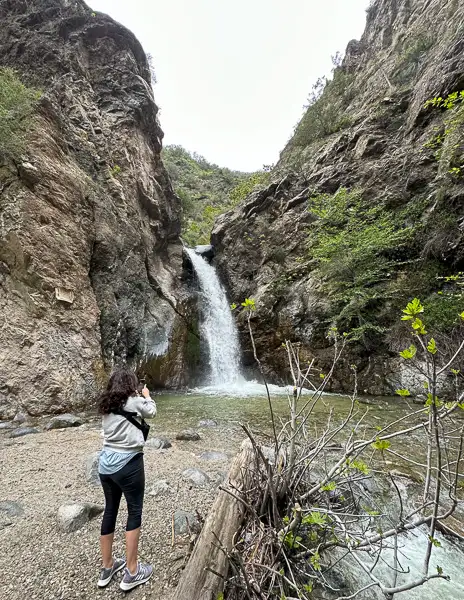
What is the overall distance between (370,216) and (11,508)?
13.7m

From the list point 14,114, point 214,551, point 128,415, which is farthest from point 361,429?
point 14,114

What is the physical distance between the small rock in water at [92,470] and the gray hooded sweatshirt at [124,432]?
190 centimetres

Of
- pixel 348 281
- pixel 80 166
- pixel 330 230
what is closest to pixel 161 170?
pixel 80 166

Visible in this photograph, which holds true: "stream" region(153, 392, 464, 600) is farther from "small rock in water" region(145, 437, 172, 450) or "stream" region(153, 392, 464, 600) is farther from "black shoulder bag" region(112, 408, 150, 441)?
"black shoulder bag" region(112, 408, 150, 441)

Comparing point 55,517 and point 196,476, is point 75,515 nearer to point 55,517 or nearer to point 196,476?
point 55,517

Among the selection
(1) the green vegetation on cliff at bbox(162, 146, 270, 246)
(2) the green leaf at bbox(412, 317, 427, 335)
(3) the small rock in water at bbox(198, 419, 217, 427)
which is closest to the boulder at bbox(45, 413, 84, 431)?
(3) the small rock in water at bbox(198, 419, 217, 427)

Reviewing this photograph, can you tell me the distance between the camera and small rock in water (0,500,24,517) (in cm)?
292

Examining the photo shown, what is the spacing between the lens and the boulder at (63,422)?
604 cm

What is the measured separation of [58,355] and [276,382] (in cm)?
931

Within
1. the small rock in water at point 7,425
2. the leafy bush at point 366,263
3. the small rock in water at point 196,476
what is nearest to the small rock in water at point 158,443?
the small rock in water at point 196,476

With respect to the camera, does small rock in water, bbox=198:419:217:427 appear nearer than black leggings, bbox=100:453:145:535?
No

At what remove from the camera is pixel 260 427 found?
6301mm

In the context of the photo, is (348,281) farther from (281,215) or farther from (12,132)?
(12,132)

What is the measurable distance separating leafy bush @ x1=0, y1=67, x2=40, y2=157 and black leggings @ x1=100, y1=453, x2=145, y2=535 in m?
10.2
